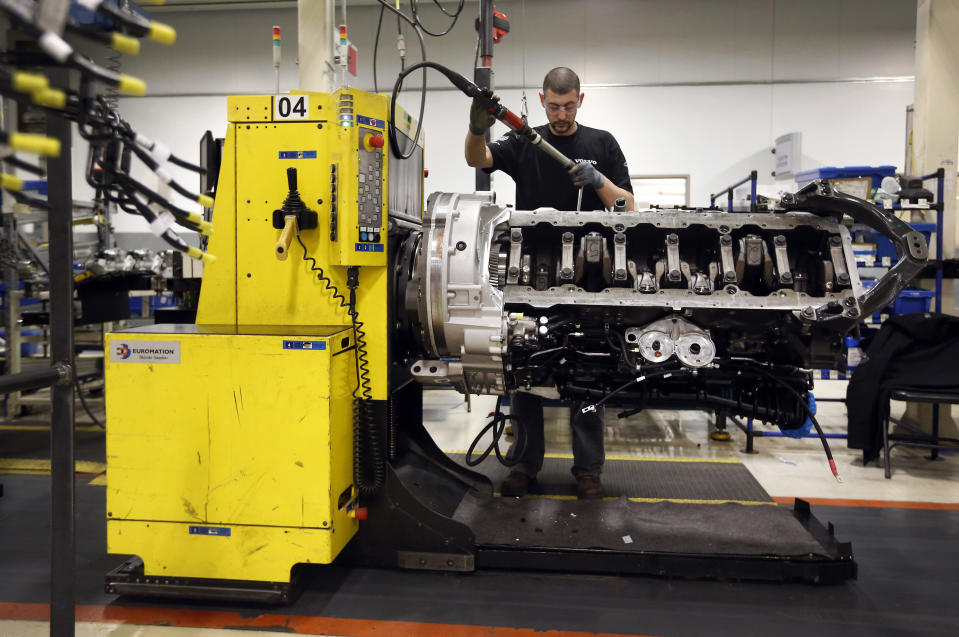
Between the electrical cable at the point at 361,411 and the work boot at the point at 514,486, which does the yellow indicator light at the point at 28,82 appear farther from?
the work boot at the point at 514,486

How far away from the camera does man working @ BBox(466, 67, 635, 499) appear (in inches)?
124

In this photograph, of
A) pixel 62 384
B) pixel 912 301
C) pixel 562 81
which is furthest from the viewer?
pixel 912 301

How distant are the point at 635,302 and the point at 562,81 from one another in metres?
1.33

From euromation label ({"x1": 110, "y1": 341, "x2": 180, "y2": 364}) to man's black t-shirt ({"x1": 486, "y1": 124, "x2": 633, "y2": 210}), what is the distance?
1818 millimetres

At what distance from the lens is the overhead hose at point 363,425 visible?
7.80 feet

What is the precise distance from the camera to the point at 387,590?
2.35m

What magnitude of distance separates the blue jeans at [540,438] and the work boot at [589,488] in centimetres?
3

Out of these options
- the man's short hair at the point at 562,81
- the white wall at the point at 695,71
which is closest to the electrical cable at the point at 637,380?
the man's short hair at the point at 562,81

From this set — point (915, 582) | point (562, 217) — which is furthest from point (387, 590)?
point (915, 582)

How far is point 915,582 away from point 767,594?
608 mm

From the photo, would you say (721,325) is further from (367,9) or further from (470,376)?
(367,9)

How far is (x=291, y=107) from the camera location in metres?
2.32

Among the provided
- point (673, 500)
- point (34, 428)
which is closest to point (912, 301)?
point (673, 500)

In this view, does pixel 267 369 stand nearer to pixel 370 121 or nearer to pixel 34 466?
pixel 370 121
